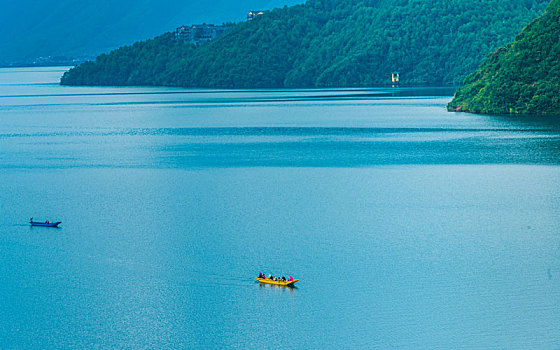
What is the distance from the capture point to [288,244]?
46875 mm

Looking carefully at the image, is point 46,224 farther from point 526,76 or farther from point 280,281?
point 526,76

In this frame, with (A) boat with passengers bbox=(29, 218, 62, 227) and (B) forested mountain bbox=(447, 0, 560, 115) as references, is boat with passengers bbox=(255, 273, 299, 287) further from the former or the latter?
(B) forested mountain bbox=(447, 0, 560, 115)

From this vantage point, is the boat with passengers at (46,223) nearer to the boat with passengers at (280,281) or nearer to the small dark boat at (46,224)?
the small dark boat at (46,224)

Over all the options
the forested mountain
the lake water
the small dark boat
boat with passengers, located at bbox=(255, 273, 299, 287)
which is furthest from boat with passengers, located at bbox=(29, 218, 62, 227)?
the forested mountain

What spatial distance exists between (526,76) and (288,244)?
269 ft

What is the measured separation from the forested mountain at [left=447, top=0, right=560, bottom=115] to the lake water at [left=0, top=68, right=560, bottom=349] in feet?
80.6

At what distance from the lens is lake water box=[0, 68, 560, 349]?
3441 cm

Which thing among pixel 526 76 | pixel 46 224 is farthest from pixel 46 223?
pixel 526 76

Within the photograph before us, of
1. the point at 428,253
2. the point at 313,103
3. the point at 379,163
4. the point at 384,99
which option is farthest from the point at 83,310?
the point at 384,99

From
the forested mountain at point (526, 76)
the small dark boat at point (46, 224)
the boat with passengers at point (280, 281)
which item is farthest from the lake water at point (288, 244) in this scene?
the forested mountain at point (526, 76)

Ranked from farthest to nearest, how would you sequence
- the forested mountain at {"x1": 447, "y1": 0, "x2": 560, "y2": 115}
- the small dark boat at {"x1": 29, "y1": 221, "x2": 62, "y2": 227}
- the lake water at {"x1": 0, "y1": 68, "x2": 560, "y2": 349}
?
the forested mountain at {"x1": 447, "y1": 0, "x2": 560, "y2": 115} → the small dark boat at {"x1": 29, "y1": 221, "x2": 62, "y2": 227} → the lake water at {"x1": 0, "y1": 68, "x2": 560, "y2": 349}

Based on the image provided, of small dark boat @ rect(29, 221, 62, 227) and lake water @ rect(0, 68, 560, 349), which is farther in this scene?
small dark boat @ rect(29, 221, 62, 227)

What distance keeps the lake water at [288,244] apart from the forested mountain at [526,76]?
2458cm

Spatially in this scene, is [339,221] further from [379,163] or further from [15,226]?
[379,163]
